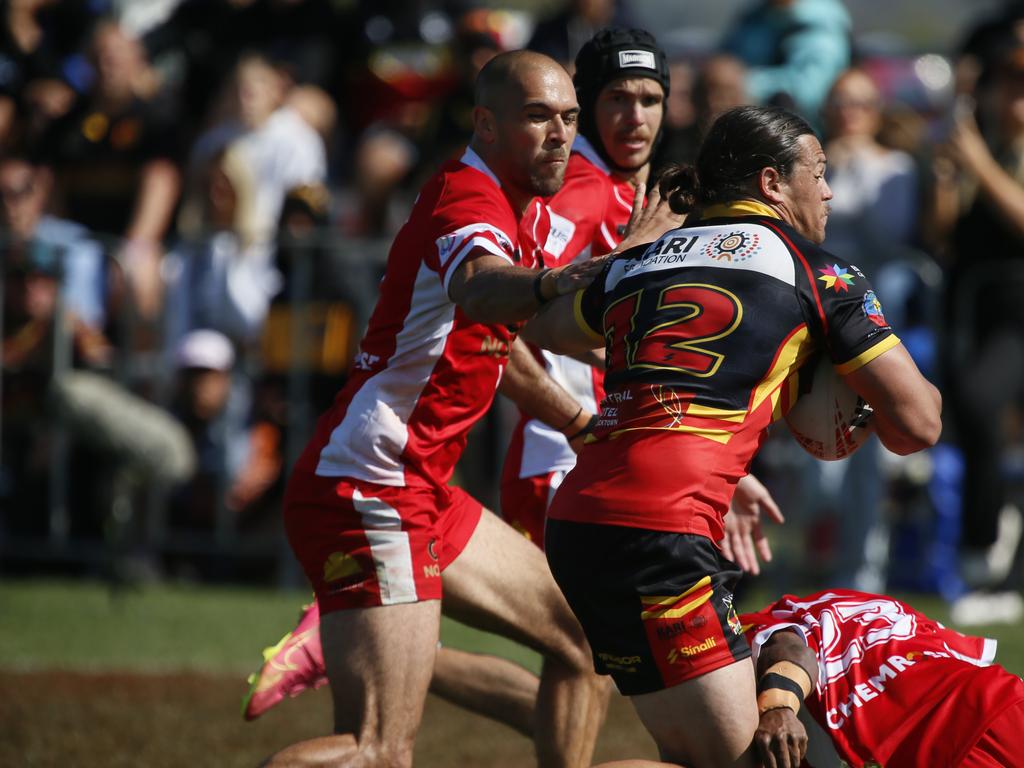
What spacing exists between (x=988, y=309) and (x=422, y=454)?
5102mm

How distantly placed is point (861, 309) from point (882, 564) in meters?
5.43

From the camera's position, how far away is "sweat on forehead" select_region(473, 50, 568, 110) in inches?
175

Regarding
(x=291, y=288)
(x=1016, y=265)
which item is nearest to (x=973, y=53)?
(x=1016, y=265)

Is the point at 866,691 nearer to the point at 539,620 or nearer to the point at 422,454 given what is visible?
the point at 539,620

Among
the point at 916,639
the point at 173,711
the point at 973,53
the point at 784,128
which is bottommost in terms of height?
the point at 173,711

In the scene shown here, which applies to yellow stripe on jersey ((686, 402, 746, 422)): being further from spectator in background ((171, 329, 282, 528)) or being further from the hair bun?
spectator in background ((171, 329, 282, 528))

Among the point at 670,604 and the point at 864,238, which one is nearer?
the point at 670,604

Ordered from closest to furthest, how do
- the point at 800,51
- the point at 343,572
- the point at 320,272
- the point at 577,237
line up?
1. the point at 343,572
2. the point at 577,237
3. the point at 320,272
4. the point at 800,51

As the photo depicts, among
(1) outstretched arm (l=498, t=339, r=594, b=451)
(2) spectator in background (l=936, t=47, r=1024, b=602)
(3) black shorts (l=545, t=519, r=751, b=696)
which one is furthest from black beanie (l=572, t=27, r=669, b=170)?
(2) spectator in background (l=936, t=47, r=1024, b=602)

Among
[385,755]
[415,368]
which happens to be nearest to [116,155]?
[415,368]

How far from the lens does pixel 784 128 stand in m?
3.93

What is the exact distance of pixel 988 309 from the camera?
8617 millimetres

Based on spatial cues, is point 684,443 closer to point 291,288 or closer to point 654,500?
point 654,500

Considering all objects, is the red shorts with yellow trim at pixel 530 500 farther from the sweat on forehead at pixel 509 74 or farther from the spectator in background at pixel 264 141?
the spectator in background at pixel 264 141
